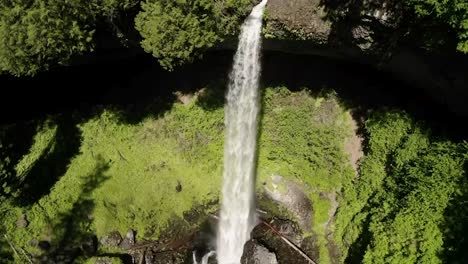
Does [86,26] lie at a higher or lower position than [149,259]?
higher

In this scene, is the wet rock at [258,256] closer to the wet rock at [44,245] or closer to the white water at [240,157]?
the white water at [240,157]

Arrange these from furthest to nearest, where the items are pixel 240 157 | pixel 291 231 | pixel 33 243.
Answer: pixel 240 157 → pixel 291 231 → pixel 33 243

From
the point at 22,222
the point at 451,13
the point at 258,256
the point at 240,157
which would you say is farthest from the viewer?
the point at 240,157

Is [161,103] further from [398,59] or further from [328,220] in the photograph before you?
[398,59]

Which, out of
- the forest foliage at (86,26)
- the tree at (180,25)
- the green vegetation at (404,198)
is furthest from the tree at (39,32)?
the green vegetation at (404,198)

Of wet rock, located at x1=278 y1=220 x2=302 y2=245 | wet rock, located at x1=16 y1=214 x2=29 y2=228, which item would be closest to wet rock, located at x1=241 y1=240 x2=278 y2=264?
wet rock, located at x1=278 y1=220 x2=302 y2=245

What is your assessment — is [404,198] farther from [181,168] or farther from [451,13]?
[181,168]

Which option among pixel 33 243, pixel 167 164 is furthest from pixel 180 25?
pixel 33 243

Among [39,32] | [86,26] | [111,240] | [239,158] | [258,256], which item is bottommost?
[111,240]
